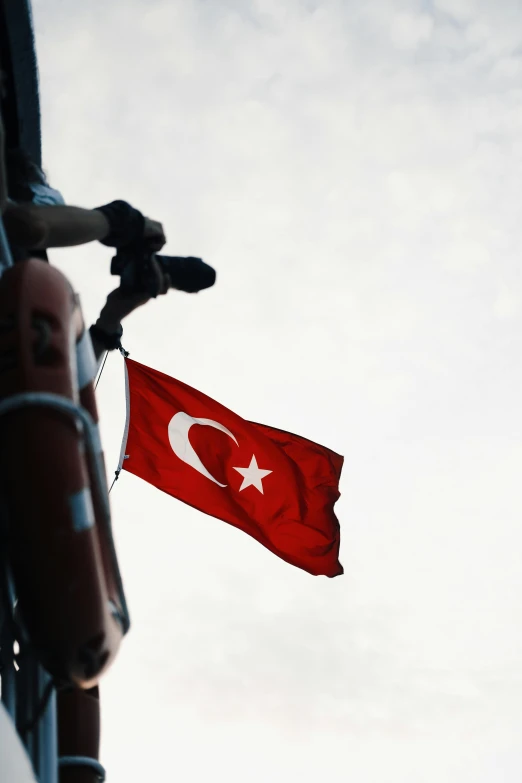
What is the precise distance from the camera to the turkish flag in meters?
8.30

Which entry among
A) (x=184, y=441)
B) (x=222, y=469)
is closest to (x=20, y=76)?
(x=184, y=441)

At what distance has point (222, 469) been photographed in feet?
28.0

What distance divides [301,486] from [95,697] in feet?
16.2

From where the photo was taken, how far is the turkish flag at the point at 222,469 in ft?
27.2

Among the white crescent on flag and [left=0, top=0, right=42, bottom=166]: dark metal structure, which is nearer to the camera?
[left=0, top=0, right=42, bottom=166]: dark metal structure

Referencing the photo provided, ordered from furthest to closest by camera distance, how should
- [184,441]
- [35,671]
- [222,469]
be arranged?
1. [222,469]
2. [184,441]
3. [35,671]

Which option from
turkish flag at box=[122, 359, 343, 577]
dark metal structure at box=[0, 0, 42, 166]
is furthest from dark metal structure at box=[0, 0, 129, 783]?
turkish flag at box=[122, 359, 343, 577]

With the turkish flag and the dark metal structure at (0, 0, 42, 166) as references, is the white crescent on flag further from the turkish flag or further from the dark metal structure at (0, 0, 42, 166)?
the dark metal structure at (0, 0, 42, 166)

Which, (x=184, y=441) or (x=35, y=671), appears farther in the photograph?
(x=184, y=441)

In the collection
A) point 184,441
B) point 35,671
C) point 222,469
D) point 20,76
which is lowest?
point 35,671

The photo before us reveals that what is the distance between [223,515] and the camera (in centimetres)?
821

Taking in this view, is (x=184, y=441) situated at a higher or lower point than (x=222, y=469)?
higher

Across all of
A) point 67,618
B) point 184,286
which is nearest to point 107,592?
point 67,618

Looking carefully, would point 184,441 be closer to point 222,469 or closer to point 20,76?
point 222,469
